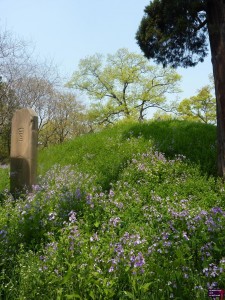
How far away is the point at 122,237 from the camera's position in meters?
4.30

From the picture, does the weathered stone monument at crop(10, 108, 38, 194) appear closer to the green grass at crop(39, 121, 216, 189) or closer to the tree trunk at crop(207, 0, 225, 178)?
the green grass at crop(39, 121, 216, 189)

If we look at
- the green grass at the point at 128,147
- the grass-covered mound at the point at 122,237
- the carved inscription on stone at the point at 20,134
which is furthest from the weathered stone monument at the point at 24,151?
the green grass at the point at 128,147

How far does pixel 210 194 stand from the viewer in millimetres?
7426

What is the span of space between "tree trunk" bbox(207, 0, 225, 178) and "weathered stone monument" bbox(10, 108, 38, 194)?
477cm

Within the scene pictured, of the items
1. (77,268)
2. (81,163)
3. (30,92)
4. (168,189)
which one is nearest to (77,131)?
(30,92)

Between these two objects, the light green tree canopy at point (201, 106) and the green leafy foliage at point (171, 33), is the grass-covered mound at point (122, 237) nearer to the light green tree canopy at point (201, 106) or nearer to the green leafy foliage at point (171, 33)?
the green leafy foliage at point (171, 33)

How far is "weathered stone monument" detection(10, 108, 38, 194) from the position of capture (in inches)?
344

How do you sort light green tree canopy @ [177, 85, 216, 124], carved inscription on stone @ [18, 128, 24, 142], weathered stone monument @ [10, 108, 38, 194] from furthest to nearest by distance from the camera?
1. light green tree canopy @ [177, 85, 216, 124]
2. carved inscription on stone @ [18, 128, 24, 142]
3. weathered stone monument @ [10, 108, 38, 194]

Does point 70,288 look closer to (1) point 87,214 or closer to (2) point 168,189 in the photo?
(1) point 87,214

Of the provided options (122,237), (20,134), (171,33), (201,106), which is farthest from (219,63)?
(201,106)

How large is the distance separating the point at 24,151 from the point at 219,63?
551 centimetres

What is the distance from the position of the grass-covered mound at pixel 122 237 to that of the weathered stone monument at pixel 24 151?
59 centimetres

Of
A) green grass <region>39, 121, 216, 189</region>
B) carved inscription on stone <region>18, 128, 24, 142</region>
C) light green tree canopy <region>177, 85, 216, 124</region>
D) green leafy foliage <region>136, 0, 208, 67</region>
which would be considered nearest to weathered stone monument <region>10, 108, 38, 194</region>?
carved inscription on stone <region>18, 128, 24, 142</region>

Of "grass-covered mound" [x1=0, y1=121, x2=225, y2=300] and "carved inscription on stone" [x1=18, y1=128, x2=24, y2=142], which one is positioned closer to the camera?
"grass-covered mound" [x1=0, y1=121, x2=225, y2=300]
